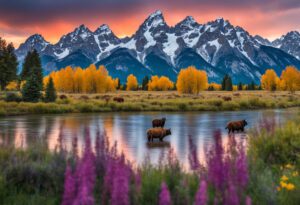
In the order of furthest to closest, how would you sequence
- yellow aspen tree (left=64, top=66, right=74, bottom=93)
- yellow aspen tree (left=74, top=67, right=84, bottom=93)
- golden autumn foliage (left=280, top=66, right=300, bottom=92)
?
yellow aspen tree (left=64, top=66, right=74, bottom=93)
golden autumn foliage (left=280, top=66, right=300, bottom=92)
yellow aspen tree (left=74, top=67, right=84, bottom=93)

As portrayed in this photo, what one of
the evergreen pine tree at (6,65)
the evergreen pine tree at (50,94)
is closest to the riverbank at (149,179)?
the evergreen pine tree at (50,94)

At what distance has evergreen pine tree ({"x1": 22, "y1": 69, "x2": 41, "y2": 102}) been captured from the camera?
163 feet

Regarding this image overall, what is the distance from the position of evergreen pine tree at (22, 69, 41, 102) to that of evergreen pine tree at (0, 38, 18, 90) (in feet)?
82.9

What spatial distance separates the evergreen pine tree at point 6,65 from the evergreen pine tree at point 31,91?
2526 centimetres

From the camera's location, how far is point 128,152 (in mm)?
16156

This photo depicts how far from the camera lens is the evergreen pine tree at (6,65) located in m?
73.9

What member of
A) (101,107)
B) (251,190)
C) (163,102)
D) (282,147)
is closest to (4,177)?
(251,190)

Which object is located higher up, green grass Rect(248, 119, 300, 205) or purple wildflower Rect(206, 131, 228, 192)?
purple wildflower Rect(206, 131, 228, 192)

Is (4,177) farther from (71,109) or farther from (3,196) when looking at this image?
(71,109)

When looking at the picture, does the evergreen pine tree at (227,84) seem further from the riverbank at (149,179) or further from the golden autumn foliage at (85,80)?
the riverbank at (149,179)

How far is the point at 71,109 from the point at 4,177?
39.4 metres

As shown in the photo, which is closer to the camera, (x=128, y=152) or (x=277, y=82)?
(x=128, y=152)

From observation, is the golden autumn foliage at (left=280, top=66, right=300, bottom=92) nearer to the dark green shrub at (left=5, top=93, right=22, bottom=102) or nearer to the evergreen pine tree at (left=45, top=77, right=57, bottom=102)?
the evergreen pine tree at (left=45, top=77, right=57, bottom=102)

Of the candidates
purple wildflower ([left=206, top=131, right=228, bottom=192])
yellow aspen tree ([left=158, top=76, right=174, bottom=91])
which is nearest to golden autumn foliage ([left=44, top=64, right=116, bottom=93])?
yellow aspen tree ([left=158, top=76, right=174, bottom=91])
